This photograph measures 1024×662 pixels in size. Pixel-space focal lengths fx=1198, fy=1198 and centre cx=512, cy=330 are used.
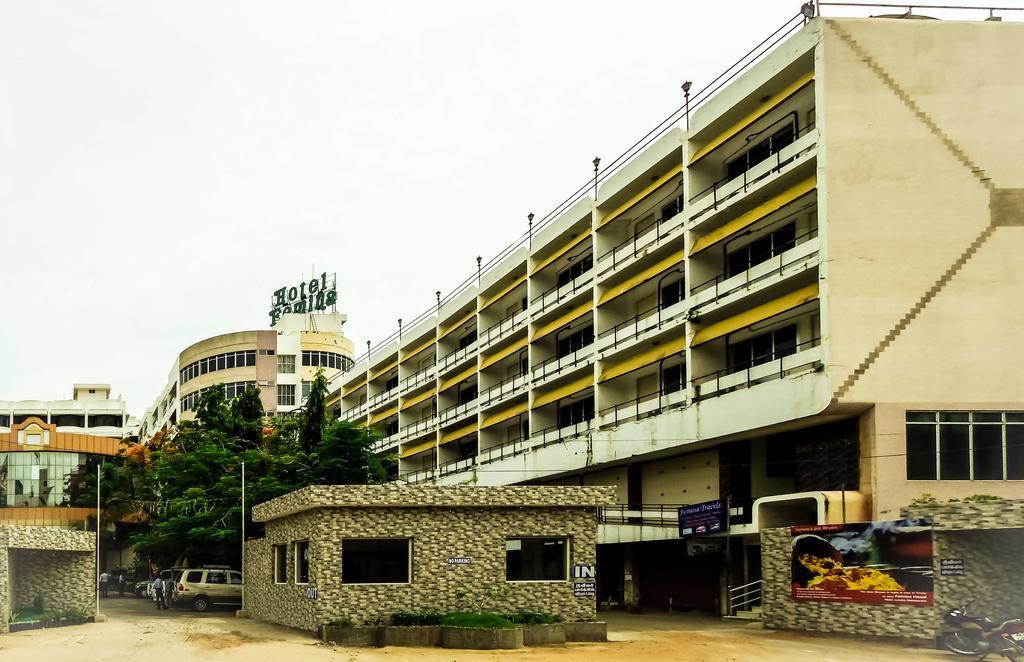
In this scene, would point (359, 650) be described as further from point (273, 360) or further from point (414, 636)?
point (273, 360)

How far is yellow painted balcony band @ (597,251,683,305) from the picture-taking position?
54.4 meters

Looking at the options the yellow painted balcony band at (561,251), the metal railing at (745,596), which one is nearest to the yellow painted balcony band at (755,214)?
the yellow painted balcony band at (561,251)

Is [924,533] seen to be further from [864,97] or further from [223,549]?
[223,549]

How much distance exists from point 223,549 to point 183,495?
5084 mm

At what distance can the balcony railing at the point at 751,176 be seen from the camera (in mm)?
45500

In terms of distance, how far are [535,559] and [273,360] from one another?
80.4m

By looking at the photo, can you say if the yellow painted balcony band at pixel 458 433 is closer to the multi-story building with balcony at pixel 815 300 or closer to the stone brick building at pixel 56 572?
the multi-story building with balcony at pixel 815 300

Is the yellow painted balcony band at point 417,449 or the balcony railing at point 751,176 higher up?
the balcony railing at point 751,176

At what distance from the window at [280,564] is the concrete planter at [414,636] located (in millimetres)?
7362

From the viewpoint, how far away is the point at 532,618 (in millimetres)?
34844

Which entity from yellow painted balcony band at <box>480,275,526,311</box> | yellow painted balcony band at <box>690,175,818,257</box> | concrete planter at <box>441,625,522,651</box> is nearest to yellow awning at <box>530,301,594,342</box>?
yellow painted balcony band at <box>480,275,526,311</box>

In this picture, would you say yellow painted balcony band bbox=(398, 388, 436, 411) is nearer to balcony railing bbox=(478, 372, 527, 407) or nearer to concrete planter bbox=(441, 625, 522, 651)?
balcony railing bbox=(478, 372, 527, 407)

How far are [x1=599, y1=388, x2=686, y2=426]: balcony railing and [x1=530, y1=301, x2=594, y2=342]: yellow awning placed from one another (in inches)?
238

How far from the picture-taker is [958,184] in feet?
144
